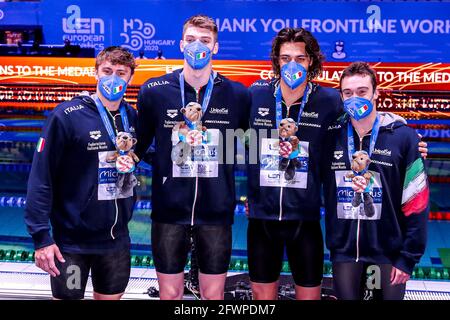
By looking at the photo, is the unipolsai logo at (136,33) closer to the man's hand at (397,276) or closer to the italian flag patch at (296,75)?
the italian flag patch at (296,75)

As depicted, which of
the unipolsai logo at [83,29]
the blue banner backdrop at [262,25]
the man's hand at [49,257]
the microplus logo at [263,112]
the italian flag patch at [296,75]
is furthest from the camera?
the unipolsai logo at [83,29]

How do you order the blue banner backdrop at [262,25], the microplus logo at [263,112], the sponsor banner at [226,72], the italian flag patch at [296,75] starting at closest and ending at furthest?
the italian flag patch at [296,75]
the microplus logo at [263,112]
the sponsor banner at [226,72]
the blue banner backdrop at [262,25]

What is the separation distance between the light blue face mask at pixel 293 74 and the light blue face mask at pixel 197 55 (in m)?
0.41

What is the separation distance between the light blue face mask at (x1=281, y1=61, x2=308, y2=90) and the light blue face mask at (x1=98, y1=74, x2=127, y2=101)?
0.83m

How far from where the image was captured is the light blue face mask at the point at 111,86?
124 inches

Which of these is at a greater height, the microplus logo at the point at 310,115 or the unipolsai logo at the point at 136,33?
the unipolsai logo at the point at 136,33

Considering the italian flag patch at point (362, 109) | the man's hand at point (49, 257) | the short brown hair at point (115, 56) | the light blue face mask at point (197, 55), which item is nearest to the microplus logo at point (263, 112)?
the light blue face mask at point (197, 55)

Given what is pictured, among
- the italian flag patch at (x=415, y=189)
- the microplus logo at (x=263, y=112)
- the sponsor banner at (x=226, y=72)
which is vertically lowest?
the italian flag patch at (x=415, y=189)

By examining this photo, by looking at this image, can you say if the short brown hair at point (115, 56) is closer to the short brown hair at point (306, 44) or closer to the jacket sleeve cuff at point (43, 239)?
the short brown hair at point (306, 44)

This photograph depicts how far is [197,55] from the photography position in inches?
126

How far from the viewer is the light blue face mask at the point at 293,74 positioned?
10.6 feet

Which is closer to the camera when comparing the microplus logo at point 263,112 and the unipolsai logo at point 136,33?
the microplus logo at point 263,112

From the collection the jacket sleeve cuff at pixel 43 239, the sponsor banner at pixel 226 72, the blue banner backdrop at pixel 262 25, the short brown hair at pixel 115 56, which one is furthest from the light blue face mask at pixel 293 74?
the blue banner backdrop at pixel 262 25
